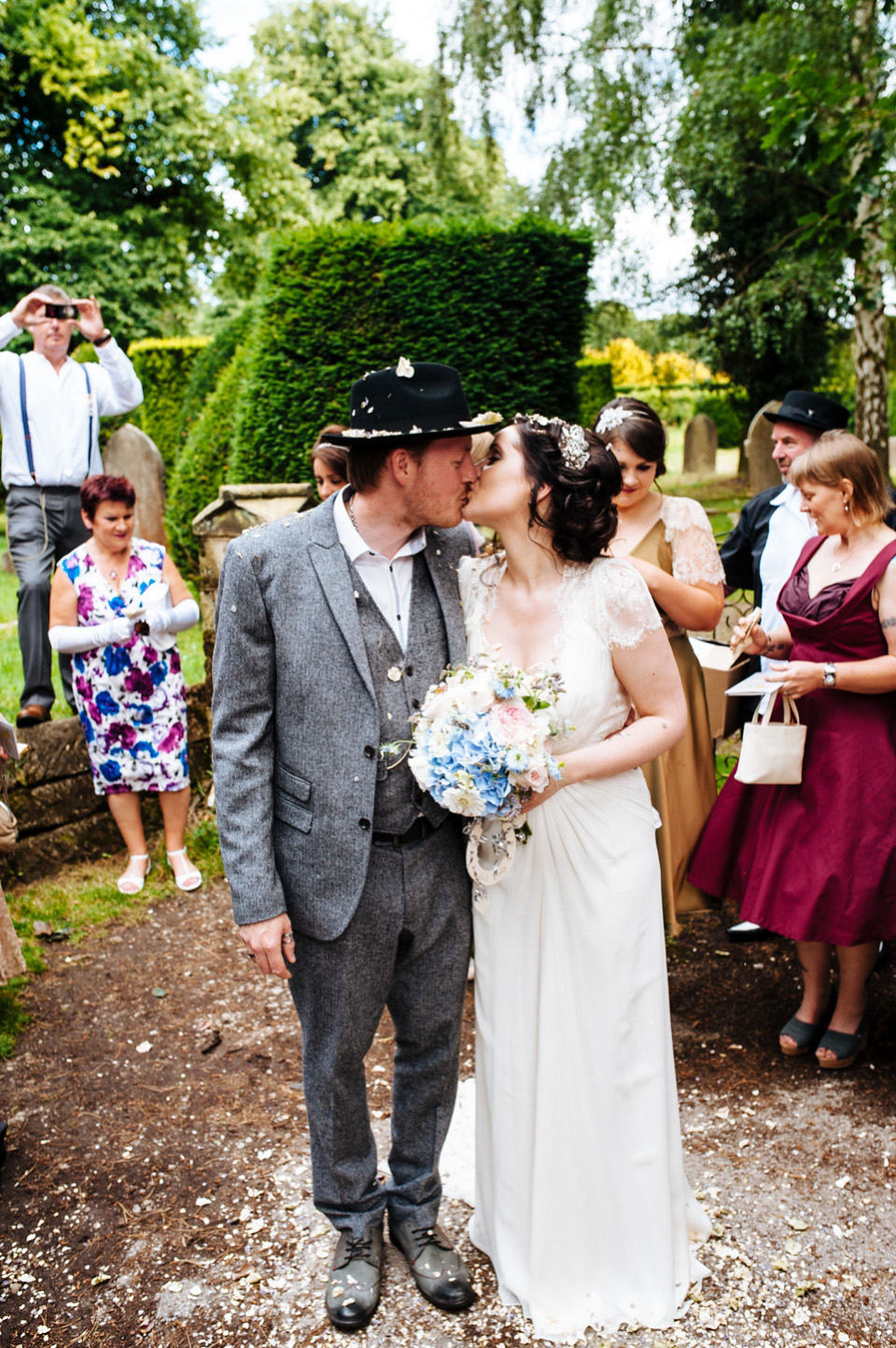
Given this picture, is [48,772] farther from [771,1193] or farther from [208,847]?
[771,1193]

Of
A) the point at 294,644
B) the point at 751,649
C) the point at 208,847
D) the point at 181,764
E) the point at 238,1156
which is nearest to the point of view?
the point at 294,644

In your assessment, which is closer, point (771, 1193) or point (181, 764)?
point (771, 1193)

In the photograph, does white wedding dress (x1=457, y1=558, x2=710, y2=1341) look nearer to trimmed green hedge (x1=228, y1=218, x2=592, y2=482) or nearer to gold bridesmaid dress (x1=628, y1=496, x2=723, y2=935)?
gold bridesmaid dress (x1=628, y1=496, x2=723, y2=935)

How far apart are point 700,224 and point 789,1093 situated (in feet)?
46.1

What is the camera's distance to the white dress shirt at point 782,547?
4.57 m

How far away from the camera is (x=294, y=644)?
2562 mm

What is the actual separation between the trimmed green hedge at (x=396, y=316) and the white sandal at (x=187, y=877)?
4.41 m

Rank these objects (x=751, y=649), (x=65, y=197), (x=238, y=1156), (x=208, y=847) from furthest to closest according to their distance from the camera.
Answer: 1. (x=65, y=197)
2. (x=208, y=847)
3. (x=751, y=649)
4. (x=238, y=1156)

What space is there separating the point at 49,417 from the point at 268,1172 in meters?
4.47

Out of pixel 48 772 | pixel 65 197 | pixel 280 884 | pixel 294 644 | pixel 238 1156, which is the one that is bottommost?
pixel 238 1156

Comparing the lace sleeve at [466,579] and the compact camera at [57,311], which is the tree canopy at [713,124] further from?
the lace sleeve at [466,579]

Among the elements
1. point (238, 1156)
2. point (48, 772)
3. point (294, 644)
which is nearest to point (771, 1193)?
point (238, 1156)

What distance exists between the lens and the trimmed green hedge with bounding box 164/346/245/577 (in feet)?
32.7

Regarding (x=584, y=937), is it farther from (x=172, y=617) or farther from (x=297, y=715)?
(x=172, y=617)
